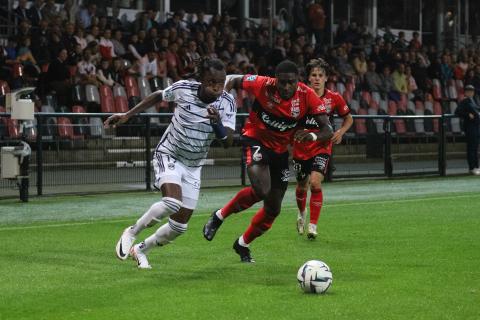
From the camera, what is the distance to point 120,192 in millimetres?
19422

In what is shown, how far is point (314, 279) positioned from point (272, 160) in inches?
104

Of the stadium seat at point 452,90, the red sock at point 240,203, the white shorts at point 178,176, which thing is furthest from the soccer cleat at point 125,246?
the stadium seat at point 452,90

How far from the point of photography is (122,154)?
1925 cm

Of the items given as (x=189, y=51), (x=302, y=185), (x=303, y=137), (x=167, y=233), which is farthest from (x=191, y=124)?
(x=189, y=51)

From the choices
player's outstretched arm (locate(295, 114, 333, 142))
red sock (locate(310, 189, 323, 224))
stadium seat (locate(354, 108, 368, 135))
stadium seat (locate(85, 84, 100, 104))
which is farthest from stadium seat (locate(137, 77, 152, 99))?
player's outstretched arm (locate(295, 114, 333, 142))

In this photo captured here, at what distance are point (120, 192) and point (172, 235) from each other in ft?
31.0

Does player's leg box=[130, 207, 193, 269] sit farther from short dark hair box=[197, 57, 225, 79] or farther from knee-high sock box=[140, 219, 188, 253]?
short dark hair box=[197, 57, 225, 79]

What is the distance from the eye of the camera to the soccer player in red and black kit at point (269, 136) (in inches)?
424

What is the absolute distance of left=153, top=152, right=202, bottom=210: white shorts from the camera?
10.1 meters

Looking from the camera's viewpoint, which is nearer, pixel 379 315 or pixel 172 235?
pixel 379 315

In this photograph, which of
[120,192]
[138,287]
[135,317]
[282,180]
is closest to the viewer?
[135,317]

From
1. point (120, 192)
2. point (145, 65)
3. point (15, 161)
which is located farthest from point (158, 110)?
point (15, 161)

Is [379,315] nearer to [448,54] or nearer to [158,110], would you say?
[158,110]

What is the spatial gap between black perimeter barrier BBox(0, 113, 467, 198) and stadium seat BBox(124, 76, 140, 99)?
15.5 feet
